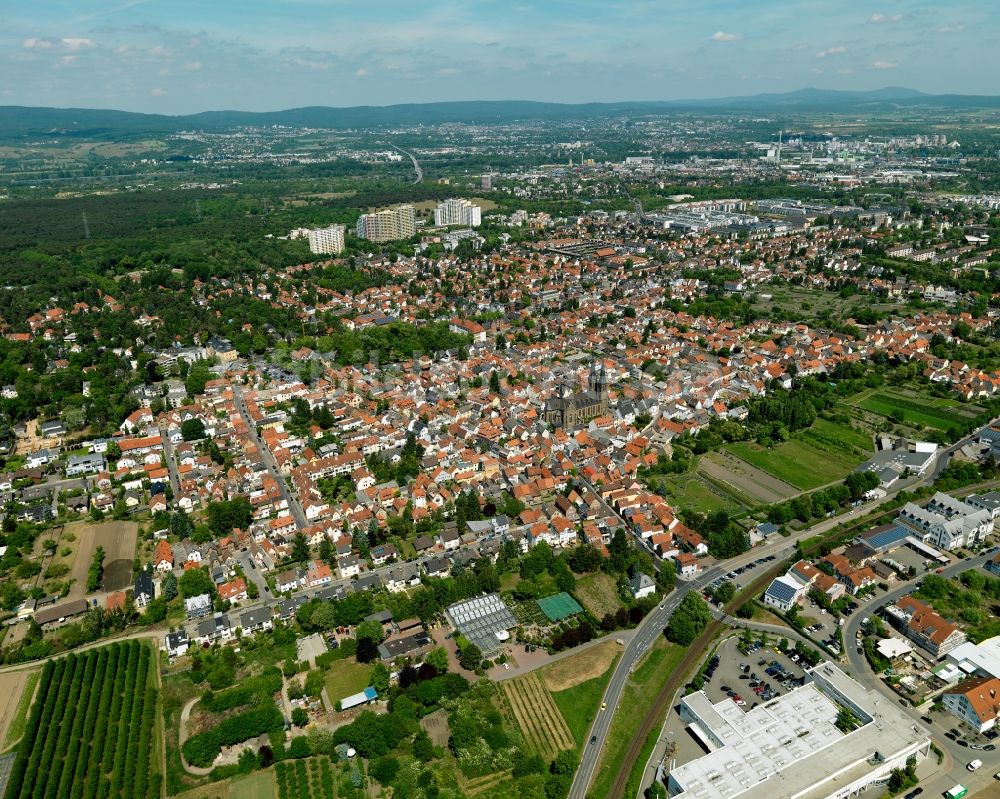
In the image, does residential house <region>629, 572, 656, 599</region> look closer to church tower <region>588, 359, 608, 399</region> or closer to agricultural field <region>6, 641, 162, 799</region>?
church tower <region>588, 359, 608, 399</region>

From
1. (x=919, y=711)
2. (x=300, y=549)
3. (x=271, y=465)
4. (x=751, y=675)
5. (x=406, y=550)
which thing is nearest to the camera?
(x=919, y=711)

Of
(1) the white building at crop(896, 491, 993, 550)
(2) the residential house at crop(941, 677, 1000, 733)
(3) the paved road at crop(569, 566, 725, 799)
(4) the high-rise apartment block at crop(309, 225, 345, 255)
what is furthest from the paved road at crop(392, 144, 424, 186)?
(2) the residential house at crop(941, 677, 1000, 733)

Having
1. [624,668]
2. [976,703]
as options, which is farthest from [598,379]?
[976,703]

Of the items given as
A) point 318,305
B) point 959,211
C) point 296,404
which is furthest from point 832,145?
point 296,404

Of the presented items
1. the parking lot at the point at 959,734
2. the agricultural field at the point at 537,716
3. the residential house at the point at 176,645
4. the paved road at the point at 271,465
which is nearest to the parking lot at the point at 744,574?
the parking lot at the point at 959,734

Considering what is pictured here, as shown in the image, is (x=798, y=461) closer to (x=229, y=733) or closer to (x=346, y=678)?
(x=346, y=678)

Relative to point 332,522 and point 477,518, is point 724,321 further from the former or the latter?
point 332,522
